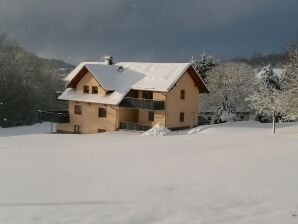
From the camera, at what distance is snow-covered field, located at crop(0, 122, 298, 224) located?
10602 mm

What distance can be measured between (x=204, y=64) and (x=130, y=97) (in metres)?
19.3

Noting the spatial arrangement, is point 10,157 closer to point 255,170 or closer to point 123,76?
point 255,170

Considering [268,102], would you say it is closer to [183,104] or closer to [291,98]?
[291,98]

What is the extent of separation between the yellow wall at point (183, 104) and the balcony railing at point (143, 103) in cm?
106

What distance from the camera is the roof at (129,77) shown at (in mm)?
43000

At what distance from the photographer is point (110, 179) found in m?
15.3

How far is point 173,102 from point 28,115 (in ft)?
105

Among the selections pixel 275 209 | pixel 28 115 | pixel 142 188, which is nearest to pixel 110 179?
pixel 142 188

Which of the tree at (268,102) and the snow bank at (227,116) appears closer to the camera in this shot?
the tree at (268,102)

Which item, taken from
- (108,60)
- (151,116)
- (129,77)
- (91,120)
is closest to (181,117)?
(151,116)

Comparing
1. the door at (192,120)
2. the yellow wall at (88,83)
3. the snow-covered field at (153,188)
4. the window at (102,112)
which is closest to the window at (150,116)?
the window at (102,112)

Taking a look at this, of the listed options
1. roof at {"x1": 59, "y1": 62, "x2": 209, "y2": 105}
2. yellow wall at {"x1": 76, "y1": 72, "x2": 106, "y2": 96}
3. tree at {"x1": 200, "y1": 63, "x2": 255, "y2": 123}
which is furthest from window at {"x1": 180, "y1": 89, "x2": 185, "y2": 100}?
tree at {"x1": 200, "y1": 63, "x2": 255, "y2": 123}

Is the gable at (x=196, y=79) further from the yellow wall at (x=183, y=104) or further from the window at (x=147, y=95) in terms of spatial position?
the window at (x=147, y=95)

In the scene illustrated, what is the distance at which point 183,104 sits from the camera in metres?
45.0
